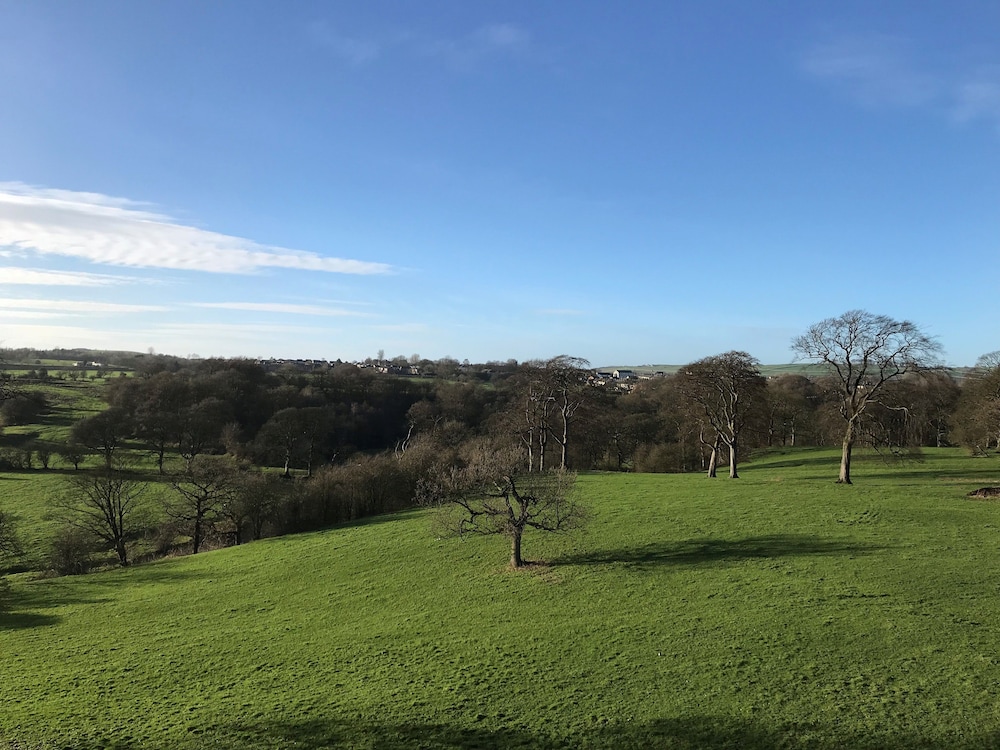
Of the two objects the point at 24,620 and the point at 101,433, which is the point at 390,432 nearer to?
the point at 101,433

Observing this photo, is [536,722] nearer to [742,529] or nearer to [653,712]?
[653,712]

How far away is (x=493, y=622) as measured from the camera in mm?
22250

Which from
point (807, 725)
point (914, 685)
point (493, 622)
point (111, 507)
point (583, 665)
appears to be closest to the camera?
point (807, 725)

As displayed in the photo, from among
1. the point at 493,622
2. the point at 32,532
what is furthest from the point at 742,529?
the point at 32,532

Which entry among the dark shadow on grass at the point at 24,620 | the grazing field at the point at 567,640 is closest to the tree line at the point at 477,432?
the grazing field at the point at 567,640

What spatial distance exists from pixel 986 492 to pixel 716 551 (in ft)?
65.2

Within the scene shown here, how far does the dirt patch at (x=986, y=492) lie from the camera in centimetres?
3428

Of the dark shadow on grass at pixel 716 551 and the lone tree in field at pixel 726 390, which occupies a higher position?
the lone tree in field at pixel 726 390

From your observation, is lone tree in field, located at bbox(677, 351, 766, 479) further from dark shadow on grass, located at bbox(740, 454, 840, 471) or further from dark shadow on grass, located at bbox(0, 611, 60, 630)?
dark shadow on grass, located at bbox(0, 611, 60, 630)

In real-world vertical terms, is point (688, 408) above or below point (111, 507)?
above

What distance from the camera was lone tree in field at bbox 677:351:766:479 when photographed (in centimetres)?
4572

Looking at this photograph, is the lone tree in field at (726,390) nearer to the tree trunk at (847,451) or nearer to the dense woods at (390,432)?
the dense woods at (390,432)

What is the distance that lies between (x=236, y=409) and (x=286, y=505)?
51.5m

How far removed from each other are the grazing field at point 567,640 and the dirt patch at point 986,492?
1.17 m
